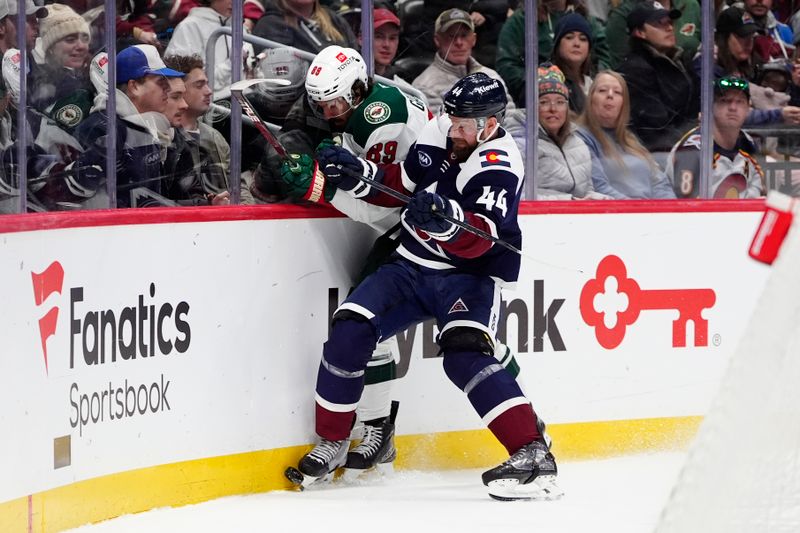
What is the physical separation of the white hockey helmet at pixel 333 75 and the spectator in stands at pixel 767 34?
68.3 inches

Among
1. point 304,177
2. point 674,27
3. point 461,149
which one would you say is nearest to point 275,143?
point 304,177

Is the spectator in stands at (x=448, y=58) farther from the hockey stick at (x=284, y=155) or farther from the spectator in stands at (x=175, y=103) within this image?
the spectator in stands at (x=175, y=103)

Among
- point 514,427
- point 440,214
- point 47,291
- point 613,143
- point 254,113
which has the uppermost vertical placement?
point 254,113

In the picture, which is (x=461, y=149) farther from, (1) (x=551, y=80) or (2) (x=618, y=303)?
(2) (x=618, y=303)

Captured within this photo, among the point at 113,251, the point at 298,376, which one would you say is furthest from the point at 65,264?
the point at 298,376

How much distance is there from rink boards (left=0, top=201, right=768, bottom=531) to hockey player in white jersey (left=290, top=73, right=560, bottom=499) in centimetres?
18

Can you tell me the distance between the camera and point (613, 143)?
16.5ft

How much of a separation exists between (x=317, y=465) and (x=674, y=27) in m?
2.06

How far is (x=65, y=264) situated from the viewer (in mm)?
3445

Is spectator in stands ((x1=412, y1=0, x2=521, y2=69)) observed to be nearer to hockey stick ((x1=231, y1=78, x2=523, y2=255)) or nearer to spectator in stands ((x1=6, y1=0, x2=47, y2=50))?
hockey stick ((x1=231, y1=78, x2=523, y2=255))

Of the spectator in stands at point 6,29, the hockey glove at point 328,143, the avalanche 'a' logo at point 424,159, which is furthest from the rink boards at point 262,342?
the spectator in stands at point 6,29

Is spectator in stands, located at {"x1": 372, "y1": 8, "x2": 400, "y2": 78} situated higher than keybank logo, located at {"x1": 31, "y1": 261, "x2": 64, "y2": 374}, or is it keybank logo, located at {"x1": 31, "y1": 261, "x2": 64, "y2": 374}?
spectator in stands, located at {"x1": 372, "y1": 8, "x2": 400, "y2": 78}

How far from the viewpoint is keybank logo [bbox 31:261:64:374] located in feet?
10.9

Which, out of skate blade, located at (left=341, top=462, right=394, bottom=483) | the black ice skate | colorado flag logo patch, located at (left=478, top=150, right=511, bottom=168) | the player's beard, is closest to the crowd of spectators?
the player's beard
